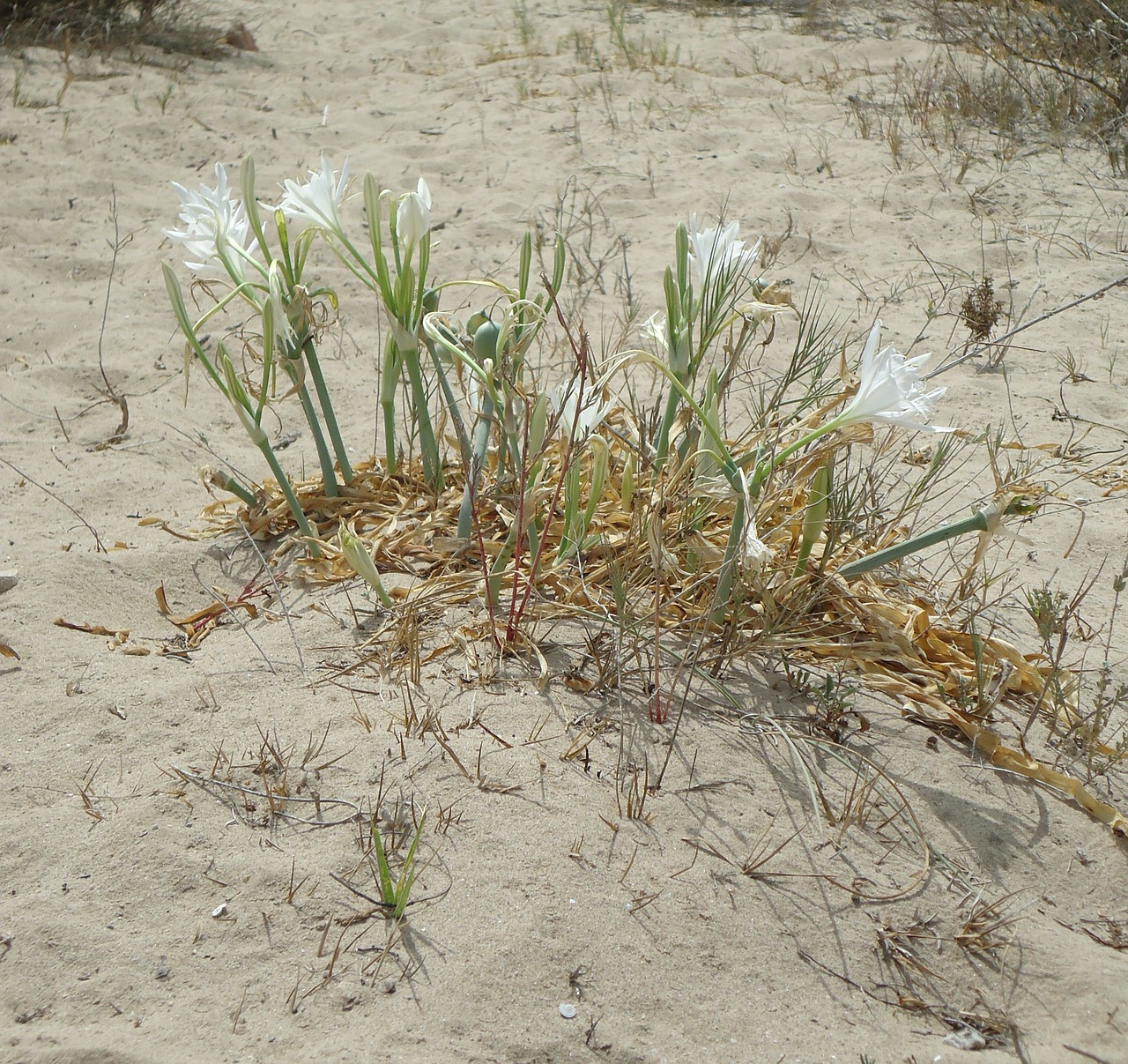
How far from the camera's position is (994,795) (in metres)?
1.56

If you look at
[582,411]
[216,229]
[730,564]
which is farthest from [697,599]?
[216,229]

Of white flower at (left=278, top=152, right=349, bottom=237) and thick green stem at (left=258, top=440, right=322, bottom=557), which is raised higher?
white flower at (left=278, top=152, right=349, bottom=237)

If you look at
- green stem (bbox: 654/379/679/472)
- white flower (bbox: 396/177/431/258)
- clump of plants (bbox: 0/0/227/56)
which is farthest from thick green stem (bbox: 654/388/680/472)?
clump of plants (bbox: 0/0/227/56)

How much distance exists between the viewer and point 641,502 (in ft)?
5.81

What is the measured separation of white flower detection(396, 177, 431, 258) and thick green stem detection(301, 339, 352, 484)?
304 mm

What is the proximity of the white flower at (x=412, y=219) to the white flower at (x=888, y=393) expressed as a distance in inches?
29.2

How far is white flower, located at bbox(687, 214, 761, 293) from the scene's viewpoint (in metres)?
1.74

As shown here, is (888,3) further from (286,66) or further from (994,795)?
(994,795)

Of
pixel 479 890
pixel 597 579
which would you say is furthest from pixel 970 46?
pixel 479 890

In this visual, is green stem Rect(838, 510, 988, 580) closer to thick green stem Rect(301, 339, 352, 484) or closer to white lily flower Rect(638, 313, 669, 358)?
white lily flower Rect(638, 313, 669, 358)

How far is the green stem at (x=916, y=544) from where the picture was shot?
1.49m

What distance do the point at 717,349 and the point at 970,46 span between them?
3034 mm

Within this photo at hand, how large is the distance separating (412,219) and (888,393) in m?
0.81

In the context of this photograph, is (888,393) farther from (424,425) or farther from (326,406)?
(326,406)
